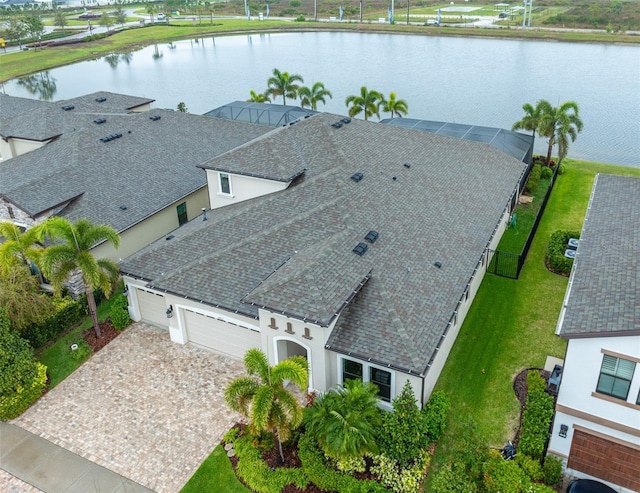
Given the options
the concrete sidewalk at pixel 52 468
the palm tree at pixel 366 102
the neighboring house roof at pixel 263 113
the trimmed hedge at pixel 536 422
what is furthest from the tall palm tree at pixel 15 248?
the palm tree at pixel 366 102

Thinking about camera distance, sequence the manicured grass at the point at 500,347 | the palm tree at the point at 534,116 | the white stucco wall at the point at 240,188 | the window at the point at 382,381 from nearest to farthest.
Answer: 1. the window at the point at 382,381
2. the manicured grass at the point at 500,347
3. the white stucco wall at the point at 240,188
4. the palm tree at the point at 534,116

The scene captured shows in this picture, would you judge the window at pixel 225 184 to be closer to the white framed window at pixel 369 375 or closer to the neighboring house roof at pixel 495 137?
the white framed window at pixel 369 375

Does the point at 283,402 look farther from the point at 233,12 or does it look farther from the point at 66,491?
the point at 233,12

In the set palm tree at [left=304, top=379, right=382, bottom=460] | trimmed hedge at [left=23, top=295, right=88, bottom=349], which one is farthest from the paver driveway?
palm tree at [left=304, top=379, right=382, bottom=460]

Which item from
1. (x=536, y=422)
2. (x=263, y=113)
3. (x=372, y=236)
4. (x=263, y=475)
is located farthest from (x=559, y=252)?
(x=263, y=113)

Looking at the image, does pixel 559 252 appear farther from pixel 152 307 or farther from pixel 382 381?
pixel 152 307

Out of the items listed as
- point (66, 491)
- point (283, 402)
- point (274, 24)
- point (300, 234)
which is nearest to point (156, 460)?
point (66, 491)
